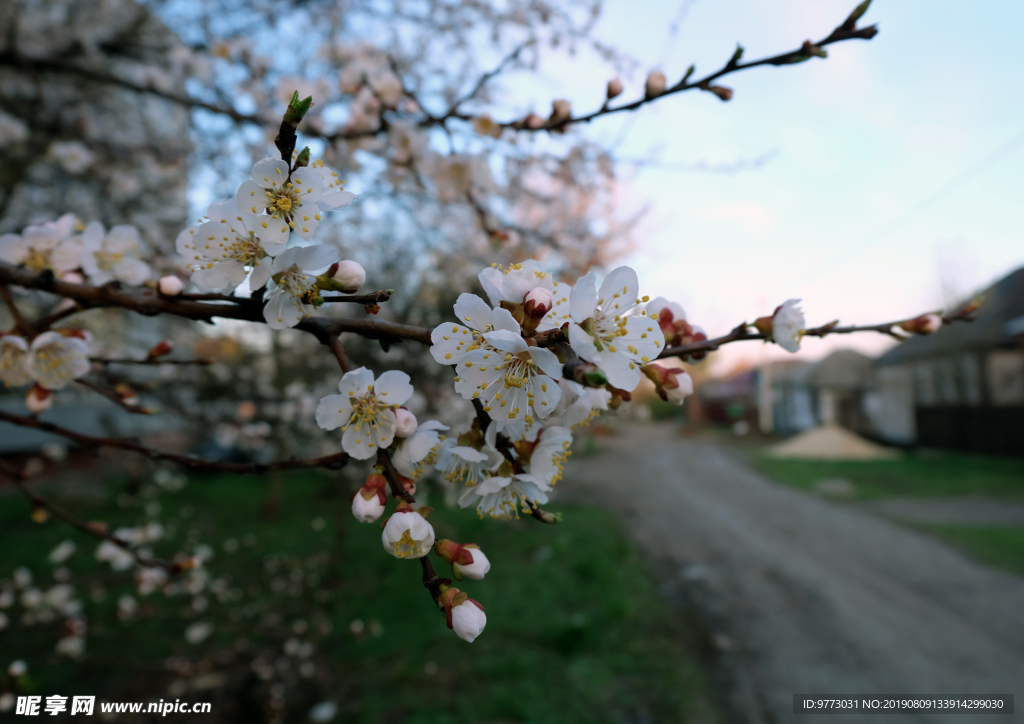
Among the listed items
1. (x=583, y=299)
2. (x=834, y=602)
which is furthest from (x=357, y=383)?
(x=834, y=602)

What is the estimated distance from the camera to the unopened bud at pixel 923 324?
1075 millimetres

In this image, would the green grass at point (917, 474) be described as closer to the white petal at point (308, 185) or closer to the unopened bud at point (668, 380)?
the unopened bud at point (668, 380)

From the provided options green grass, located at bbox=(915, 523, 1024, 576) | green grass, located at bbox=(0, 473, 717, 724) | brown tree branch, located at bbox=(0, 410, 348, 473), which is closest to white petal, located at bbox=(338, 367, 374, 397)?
brown tree branch, located at bbox=(0, 410, 348, 473)

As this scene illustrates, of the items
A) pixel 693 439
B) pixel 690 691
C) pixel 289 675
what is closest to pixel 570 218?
pixel 690 691

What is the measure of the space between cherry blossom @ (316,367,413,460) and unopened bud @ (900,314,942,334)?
1.01 meters

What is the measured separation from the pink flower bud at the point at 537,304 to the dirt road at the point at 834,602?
382 centimetres

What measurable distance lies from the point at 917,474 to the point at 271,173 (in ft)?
41.0

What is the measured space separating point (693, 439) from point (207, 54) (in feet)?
60.4

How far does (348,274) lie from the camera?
773 mm

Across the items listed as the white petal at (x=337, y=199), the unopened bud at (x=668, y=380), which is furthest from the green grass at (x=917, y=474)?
the white petal at (x=337, y=199)

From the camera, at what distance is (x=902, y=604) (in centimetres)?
473

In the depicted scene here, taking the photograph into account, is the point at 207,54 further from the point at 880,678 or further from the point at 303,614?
the point at 880,678

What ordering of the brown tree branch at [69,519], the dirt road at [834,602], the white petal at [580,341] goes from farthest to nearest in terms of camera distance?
the dirt road at [834,602]
the brown tree branch at [69,519]
the white petal at [580,341]

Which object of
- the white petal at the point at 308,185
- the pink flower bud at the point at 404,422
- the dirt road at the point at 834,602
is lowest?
the dirt road at the point at 834,602
